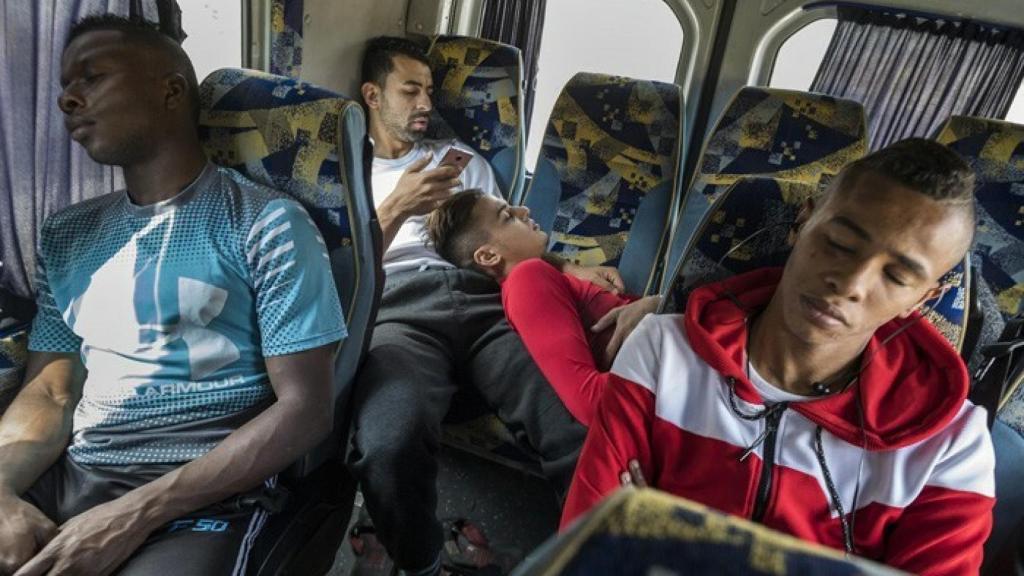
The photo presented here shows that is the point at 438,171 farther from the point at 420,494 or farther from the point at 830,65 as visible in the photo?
the point at 830,65

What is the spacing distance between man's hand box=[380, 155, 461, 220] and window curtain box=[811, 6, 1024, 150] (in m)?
1.90

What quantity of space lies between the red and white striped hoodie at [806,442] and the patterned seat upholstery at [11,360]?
116 cm

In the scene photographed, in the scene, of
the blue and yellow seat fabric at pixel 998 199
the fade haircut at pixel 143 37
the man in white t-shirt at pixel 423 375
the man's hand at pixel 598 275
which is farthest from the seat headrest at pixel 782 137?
the fade haircut at pixel 143 37

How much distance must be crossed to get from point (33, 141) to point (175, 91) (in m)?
0.39

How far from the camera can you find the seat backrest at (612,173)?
2646 millimetres

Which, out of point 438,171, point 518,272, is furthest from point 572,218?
point 518,272

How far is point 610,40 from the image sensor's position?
11.2 feet

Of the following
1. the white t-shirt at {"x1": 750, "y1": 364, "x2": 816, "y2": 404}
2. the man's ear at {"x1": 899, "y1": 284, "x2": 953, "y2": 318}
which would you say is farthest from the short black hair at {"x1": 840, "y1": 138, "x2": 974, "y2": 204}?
the white t-shirt at {"x1": 750, "y1": 364, "x2": 816, "y2": 404}

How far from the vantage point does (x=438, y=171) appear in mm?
2398

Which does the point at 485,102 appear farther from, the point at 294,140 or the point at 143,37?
the point at 143,37

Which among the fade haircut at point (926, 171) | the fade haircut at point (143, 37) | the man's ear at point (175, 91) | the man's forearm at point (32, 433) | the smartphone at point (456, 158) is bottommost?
the man's forearm at point (32, 433)

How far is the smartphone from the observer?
102 inches

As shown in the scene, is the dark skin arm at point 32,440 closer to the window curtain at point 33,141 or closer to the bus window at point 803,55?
Answer: the window curtain at point 33,141

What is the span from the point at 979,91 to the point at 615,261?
1871mm
